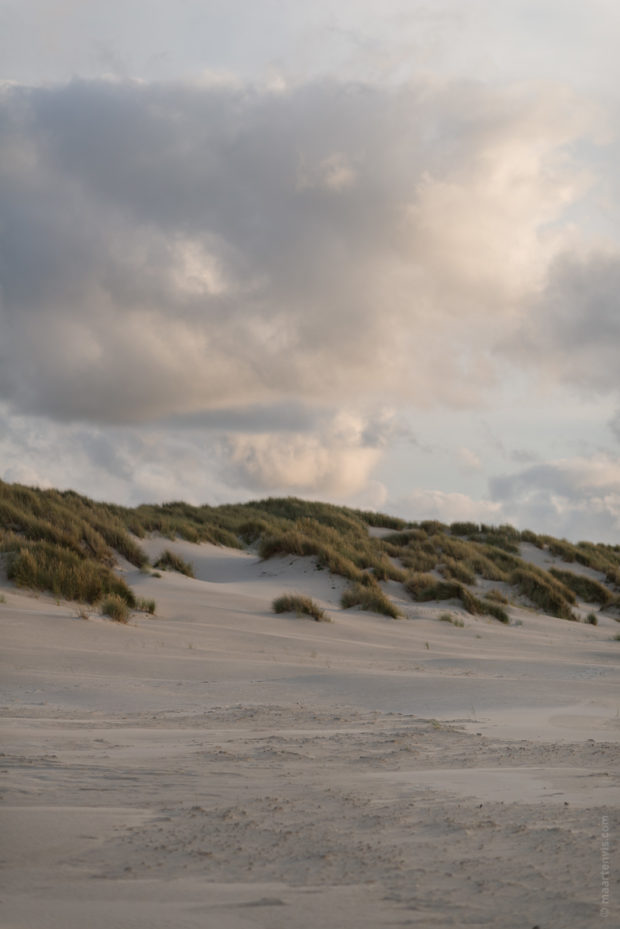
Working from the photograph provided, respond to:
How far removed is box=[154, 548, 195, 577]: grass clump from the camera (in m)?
17.3

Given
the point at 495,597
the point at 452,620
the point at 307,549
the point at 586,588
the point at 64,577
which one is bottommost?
the point at 452,620

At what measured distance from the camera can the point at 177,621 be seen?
11430 millimetres

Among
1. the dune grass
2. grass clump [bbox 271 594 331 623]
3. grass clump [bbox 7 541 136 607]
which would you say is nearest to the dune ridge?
grass clump [bbox 7 541 136 607]

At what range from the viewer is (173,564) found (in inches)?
686

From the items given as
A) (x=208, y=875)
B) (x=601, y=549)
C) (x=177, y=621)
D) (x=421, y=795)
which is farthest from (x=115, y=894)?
(x=601, y=549)

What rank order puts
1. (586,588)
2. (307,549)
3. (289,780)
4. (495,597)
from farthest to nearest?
(586,588)
(307,549)
(495,597)
(289,780)

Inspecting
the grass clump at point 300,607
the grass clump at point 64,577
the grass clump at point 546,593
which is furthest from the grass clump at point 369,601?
the grass clump at point 546,593

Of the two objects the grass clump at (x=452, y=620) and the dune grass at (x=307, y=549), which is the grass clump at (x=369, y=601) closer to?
the dune grass at (x=307, y=549)

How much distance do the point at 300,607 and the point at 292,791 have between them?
9185 millimetres

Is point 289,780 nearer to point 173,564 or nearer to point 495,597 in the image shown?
point 173,564

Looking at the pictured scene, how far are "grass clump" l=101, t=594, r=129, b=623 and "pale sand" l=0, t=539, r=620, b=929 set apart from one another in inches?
53.9

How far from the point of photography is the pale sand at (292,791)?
8.08 ft

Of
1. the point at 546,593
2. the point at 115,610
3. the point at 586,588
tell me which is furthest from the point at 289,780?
the point at 586,588

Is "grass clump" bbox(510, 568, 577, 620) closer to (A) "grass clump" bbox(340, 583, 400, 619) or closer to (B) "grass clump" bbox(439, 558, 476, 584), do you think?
(B) "grass clump" bbox(439, 558, 476, 584)
